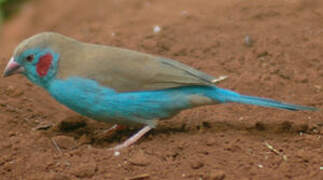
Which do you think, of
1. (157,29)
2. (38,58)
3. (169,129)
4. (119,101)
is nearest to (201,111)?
(169,129)

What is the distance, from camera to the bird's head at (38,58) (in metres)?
4.16

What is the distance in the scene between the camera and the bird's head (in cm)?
416

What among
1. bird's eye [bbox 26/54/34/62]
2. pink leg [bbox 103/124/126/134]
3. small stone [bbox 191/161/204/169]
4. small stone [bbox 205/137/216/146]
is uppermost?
bird's eye [bbox 26/54/34/62]

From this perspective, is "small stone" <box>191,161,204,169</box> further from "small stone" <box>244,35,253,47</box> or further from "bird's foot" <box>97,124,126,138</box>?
"small stone" <box>244,35,253,47</box>

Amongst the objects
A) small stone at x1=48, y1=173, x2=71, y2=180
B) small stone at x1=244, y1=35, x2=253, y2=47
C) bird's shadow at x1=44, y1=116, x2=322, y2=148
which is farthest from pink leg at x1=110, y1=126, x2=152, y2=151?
small stone at x1=244, y1=35, x2=253, y2=47

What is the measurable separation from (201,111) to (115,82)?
3.35 feet

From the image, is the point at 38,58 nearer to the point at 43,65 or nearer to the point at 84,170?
the point at 43,65

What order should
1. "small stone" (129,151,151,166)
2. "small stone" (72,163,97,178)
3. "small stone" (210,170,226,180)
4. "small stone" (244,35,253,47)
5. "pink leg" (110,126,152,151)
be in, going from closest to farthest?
"small stone" (210,170,226,180) < "small stone" (72,163,97,178) < "small stone" (129,151,151,166) < "pink leg" (110,126,152,151) < "small stone" (244,35,253,47)

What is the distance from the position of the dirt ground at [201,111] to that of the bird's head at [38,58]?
0.51 metres

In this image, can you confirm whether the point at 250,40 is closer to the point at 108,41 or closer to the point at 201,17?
the point at 201,17

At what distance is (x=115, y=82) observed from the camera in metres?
4.11

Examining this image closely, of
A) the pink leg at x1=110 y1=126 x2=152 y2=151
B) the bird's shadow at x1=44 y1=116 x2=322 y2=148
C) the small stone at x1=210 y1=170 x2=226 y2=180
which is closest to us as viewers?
the small stone at x1=210 y1=170 x2=226 y2=180

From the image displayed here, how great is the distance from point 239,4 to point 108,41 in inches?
72.5

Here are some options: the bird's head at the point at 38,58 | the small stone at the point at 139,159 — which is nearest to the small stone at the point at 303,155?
the small stone at the point at 139,159
